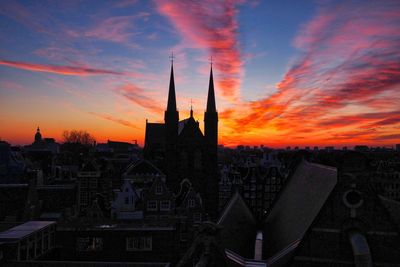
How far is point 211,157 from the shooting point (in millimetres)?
51469

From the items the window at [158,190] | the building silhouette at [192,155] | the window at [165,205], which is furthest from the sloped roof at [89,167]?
the window at [165,205]

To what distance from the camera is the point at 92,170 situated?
51.9 metres

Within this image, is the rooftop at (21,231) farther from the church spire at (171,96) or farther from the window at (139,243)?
the church spire at (171,96)

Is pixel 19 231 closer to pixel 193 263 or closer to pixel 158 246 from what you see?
pixel 158 246

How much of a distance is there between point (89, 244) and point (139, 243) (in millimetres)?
4362

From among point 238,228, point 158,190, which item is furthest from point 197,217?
point 238,228

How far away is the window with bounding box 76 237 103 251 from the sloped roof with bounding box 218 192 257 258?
46.7 feet

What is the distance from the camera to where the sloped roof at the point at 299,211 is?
1380 centimetres

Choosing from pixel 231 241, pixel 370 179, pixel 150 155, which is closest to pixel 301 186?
pixel 231 241

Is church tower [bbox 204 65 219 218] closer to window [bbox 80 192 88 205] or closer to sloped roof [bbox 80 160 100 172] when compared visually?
sloped roof [bbox 80 160 100 172]

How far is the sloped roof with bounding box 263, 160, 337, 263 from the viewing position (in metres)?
13.8

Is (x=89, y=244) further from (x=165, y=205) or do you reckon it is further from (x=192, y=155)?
(x=192, y=155)

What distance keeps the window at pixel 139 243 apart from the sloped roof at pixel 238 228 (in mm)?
11278

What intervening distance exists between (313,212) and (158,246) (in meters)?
19.6
